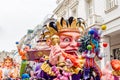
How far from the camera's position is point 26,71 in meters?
7.29

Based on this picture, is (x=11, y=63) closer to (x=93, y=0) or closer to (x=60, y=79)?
(x=60, y=79)

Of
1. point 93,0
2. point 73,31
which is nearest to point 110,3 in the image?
point 93,0

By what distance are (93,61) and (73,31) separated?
71cm

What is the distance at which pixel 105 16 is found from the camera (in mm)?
14500

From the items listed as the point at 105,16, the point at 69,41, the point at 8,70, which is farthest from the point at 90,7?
the point at 69,41

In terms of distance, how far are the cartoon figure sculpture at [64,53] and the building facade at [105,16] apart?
21.3ft

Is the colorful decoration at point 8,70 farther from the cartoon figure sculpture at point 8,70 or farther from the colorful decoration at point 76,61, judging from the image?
the colorful decoration at point 76,61

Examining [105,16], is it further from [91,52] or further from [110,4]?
[91,52]

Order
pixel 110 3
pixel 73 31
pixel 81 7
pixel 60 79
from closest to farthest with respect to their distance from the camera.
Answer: pixel 60 79, pixel 73 31, pixel 110 3, pixel 81 7

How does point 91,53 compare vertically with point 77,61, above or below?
above

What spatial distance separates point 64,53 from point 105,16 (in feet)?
31.6

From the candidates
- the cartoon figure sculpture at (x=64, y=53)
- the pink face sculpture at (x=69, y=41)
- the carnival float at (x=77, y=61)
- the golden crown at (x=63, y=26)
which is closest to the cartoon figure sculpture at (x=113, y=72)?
the carnival float at (x=77, y=61)

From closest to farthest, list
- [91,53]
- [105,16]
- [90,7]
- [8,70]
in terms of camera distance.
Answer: [91,53] < [8,70] < [105,16] < [90,7]

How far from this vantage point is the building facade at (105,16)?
13.6 meters
